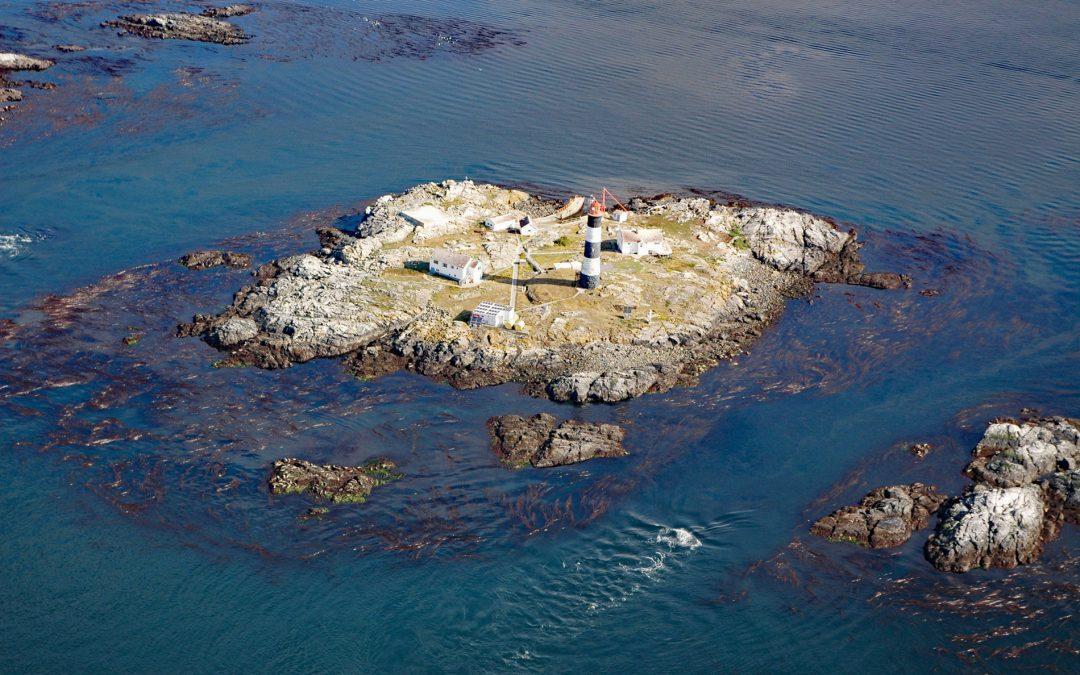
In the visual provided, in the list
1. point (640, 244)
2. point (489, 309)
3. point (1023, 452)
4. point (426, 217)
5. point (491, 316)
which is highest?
point (640, 244)

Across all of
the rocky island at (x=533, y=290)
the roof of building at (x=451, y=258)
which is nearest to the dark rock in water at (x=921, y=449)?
the rocky island at (x=533, y=290)

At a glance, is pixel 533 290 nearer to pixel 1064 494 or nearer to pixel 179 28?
pixel 1064 494

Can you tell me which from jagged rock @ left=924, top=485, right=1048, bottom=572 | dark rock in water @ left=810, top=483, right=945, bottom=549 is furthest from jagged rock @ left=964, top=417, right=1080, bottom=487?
dark rock in water @ left=810, top=483, right=945, bottom=549

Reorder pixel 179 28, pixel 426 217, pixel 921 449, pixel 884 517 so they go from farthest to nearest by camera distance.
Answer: pixel 179 28 → pixel 426 217 → pixel 921 449 → pixel 884 517

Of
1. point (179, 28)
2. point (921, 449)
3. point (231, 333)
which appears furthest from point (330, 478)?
point (179, 28)

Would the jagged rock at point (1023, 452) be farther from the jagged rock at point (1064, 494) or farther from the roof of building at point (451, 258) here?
the roof of building at point (451, 258)

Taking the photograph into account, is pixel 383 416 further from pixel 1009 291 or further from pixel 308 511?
pixel 1009 291

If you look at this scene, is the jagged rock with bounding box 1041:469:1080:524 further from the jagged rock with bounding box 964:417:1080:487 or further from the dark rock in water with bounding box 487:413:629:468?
the dark rock in water with bounding box 487:413:629:468
